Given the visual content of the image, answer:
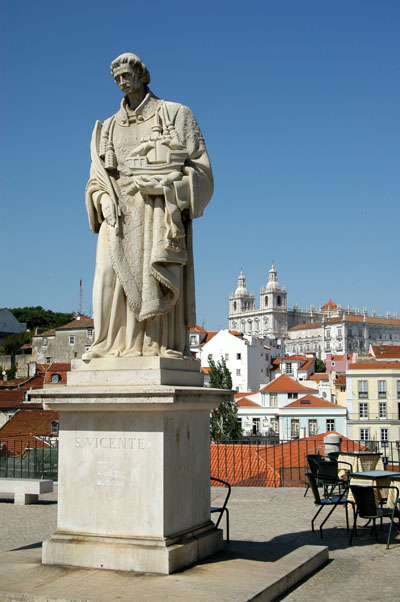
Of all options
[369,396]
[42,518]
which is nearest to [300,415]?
[369,396]

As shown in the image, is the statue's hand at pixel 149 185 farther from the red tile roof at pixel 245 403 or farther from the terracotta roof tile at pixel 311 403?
the red tile roof at pixel 245 403

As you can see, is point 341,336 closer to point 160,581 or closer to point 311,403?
point 311,403

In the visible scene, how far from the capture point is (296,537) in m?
8.23

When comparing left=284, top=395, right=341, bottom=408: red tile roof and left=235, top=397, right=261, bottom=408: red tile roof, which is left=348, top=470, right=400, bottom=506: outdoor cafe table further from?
left=235, top=397, right=261, bottom=408: red tile roof

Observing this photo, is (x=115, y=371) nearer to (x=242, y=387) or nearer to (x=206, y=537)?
(x=206, y=537)

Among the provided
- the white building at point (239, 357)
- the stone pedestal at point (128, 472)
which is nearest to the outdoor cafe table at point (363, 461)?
the stone pedestal at point (128, 472)

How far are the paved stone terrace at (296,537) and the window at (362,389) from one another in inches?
1834

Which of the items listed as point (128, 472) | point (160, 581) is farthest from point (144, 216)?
point (160, 581)

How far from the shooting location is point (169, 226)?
19.7ft

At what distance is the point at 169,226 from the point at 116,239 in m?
0.47

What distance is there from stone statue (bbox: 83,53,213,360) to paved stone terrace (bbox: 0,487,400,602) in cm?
220

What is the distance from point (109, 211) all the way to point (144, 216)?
31cm

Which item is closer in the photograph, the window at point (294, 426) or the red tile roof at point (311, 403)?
the window at point (294, 426)

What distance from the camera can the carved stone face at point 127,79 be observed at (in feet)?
20.7
